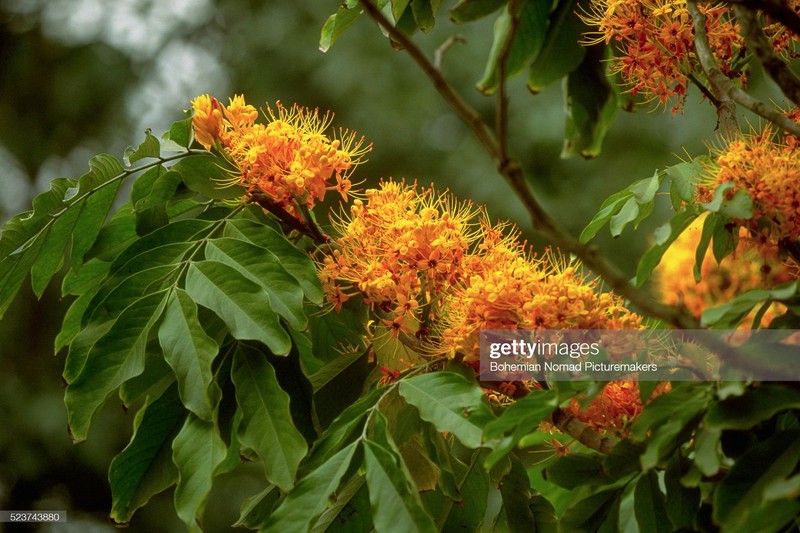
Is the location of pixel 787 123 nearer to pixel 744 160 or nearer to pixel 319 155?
pixel 744 160

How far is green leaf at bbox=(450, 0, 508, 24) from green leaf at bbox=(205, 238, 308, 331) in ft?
1.00

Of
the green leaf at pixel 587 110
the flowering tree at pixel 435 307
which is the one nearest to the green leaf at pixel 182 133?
the flowering tree at pixel 435 307

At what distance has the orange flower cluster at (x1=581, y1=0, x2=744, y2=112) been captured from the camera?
1037 millimetres

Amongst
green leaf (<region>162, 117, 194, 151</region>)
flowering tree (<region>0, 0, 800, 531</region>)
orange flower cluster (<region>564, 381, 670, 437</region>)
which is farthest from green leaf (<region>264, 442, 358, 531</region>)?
green leaf (<region>162, 117, 194, 151</region>)

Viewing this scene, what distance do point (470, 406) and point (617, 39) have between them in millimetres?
466

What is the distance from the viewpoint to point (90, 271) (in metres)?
1.15

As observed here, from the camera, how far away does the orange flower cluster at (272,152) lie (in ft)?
3.34

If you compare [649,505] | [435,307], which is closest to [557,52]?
[435,307]

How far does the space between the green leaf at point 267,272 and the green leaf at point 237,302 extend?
0.06ft

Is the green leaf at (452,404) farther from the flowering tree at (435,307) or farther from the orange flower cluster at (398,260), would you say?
the orange flower cluster at (398,260)

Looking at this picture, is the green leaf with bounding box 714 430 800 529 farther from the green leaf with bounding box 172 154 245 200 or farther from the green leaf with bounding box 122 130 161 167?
the green leaf with bounding box 122 130 161 167

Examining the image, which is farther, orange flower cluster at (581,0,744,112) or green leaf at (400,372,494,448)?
orange flower cluster at (581,0,744,112)

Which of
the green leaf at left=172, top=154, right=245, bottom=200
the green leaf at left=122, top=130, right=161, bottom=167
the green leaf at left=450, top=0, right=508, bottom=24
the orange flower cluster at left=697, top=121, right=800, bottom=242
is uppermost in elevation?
the green leaf at left=122, top=130, right=161, bottom=167

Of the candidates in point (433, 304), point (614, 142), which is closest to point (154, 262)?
point (433, 304)
